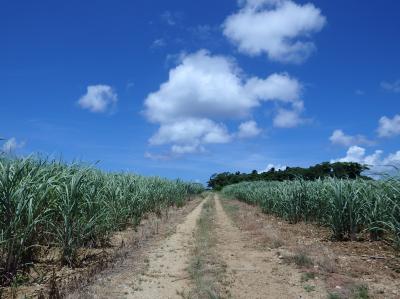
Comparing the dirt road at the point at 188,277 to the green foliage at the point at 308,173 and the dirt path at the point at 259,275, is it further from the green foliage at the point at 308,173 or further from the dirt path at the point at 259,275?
the green foliage at the point at 308,173

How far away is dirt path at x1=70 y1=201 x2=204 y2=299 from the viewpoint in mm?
6773

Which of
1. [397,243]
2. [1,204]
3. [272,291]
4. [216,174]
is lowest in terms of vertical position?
[272,291]

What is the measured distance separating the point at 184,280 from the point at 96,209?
3.04m

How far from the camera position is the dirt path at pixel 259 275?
698 cm

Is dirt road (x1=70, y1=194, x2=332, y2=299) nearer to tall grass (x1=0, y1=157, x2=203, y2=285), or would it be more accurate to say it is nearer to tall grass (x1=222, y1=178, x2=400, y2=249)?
tall grass (x1=0, y1=157, x2=203, y2=285)

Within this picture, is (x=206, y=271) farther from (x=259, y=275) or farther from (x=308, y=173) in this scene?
(x=308, y=173)

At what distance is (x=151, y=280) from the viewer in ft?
25.1

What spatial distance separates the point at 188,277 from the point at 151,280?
64 cm

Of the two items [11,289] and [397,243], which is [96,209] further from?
[397,243]

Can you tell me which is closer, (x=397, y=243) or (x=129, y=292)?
(x=129, y=292)

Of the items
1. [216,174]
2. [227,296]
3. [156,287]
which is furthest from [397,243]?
[216,174]

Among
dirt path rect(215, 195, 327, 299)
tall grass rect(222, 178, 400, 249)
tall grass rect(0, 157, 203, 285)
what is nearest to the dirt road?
dirt path rect(215, 195, 327, 299)

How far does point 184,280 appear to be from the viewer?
25.2 ft

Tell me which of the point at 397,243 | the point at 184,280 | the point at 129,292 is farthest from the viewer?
the point at 397,243
